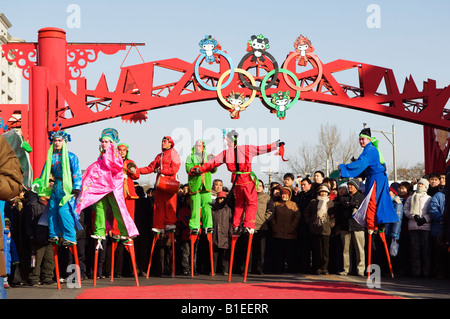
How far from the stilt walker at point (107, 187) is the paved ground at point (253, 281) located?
26.2 inches

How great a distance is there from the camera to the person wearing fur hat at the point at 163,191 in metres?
10.9

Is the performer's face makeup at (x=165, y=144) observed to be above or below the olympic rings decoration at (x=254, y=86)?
below

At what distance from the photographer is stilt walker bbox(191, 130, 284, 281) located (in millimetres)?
10164

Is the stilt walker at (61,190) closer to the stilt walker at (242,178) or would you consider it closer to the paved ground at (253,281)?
the paved ground at (253,281)

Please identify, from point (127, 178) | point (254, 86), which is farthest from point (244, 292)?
point (254, 86)

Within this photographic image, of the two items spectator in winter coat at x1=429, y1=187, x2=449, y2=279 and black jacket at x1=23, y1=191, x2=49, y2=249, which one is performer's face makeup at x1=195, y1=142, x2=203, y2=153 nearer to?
black jacket at x1=23, y1=191, x2=49, y2=249

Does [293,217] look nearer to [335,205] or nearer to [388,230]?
[335,205]

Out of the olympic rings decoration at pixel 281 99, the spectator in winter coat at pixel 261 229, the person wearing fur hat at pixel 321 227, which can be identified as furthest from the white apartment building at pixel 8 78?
the person wearing fur hat at pixel 321 227

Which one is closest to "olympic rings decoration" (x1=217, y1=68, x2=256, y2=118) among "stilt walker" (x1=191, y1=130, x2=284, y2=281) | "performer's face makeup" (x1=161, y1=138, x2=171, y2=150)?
"performer's face makeup" (x1=161, y1=138, x2=171, y2=150)

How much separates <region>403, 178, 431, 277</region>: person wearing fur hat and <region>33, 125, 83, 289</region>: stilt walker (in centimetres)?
555

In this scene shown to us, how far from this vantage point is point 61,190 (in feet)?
30.3

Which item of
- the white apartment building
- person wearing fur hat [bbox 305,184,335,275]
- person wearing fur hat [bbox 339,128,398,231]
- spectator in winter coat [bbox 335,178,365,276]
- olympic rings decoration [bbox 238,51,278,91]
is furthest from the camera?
the white apartment building

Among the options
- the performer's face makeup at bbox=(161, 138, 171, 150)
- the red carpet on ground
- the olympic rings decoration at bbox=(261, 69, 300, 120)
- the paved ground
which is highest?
the olympic rings decoration at bbox=(261, 69, 300, 120)

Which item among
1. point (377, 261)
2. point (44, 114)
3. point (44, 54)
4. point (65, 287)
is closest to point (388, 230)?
point (377, 261)
